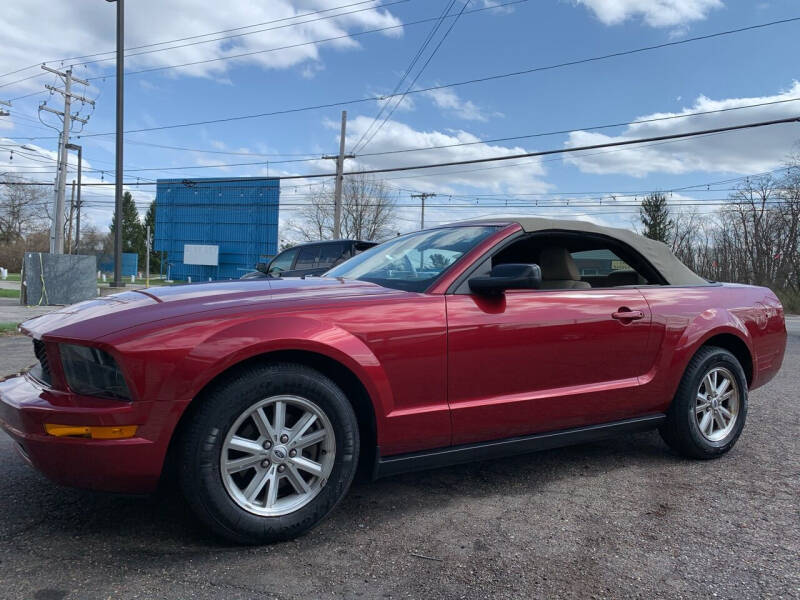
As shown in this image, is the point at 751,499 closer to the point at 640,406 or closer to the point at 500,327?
the point at 640,406

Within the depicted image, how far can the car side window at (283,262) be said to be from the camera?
43.3ft

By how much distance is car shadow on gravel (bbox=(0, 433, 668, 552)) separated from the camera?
8.11 ft

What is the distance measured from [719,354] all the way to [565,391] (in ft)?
4.40

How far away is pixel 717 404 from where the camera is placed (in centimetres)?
386

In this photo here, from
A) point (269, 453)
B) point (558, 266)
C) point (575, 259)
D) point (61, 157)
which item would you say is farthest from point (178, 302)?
point (61, 157)

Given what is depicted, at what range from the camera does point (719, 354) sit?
3.80 metres

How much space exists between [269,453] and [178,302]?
2.49 feet

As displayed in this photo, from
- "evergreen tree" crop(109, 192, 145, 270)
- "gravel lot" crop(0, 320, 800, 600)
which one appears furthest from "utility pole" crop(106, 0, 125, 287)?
"evergreen tree" crop(109, 192, 145, 270)

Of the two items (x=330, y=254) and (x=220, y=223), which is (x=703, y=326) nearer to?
(x=330, y=254)

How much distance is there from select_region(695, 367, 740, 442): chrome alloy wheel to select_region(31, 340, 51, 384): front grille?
11.9 ft

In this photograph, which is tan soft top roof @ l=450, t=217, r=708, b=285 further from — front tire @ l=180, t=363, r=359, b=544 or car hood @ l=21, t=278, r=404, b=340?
front tire @ l=180, t=363, r=359, b=544

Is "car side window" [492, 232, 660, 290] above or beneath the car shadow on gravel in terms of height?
above

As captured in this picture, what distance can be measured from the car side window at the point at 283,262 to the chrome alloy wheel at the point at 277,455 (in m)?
10.8

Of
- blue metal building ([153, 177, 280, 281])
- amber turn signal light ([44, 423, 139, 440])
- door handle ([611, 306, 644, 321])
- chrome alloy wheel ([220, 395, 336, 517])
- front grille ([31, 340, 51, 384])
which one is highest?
blue metal building ([153, 177, 280, 281])
